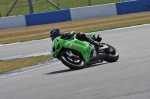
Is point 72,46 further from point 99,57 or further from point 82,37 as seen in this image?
point 99,57

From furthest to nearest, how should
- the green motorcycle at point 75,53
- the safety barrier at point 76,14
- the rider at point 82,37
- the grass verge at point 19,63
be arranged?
the safety barrier at point 76,14 < the grass verge at point 19,63 < the rider at point 82,37 < the green motorcycle at point 75,53

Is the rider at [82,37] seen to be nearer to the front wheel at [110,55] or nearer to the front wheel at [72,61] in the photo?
the front wheel at [110,55]

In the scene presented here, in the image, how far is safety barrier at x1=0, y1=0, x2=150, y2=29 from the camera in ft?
110

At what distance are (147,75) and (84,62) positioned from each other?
119 inches

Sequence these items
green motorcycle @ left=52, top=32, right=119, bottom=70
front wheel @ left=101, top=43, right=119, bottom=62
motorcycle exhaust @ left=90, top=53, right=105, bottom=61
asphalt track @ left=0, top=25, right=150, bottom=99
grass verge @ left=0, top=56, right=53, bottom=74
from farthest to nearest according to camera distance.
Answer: grass verge @ left=0, top=56, right=53, bottom=74 → front wheel @ left=101, top=43, right=119, bottom=62 → motorcycle exhaust @ left=90, top=53, right=105, bottom=61 → green motorcycle @ left=52, top=32, right=119, bottom=70 → asphalt track @ left=0, top=25, right=150, bottom=99

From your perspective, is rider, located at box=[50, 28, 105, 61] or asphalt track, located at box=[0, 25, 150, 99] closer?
asphalt track, located at box=[0, 25, 150, 99]

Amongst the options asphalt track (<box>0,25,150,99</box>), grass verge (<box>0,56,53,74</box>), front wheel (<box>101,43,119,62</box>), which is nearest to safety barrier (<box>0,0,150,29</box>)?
grass verge (<box>0,56,53,74</box>)

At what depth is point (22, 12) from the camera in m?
39.8

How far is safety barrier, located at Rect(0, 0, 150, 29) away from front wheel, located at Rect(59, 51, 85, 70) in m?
22.0

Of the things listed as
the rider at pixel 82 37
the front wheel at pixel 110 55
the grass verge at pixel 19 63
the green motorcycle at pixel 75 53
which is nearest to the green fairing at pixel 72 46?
the green motorcycle at pixel 75 53

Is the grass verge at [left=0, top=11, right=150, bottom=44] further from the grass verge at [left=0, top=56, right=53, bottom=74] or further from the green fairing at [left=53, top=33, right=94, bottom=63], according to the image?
the green fairing at [left=53, top=33, right=94, bottom=63]

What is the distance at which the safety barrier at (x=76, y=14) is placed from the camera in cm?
3341

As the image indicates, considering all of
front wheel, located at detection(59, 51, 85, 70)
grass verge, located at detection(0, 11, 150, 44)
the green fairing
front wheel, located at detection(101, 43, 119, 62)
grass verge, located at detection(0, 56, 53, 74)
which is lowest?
grass verge, located at detection(0, 11, 150, 44)

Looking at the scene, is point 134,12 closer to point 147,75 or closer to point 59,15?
point 59,15
